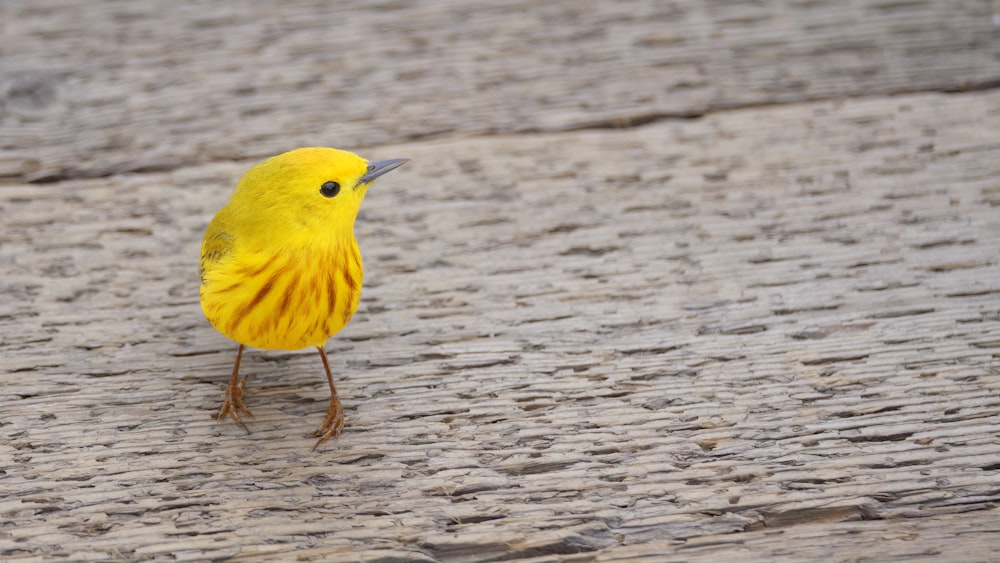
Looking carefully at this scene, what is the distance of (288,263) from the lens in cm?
234

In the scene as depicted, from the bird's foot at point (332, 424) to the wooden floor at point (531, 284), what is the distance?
0.03 metres

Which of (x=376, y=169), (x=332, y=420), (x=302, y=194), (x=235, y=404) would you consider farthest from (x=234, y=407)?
(x=376, y=169)

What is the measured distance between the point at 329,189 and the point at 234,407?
57cm

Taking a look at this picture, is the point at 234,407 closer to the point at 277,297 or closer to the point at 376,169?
the point at 277,297

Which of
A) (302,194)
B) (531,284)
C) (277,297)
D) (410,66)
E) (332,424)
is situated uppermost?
(410,66)

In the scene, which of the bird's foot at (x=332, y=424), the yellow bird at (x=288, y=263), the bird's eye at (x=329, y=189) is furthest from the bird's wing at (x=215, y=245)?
the bird's foot at (x=332, y=424)

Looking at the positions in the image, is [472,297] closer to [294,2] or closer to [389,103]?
[389,103]

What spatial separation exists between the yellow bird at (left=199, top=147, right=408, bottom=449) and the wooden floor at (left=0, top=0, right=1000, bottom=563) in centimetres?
21

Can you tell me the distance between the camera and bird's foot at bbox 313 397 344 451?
2.30 metres

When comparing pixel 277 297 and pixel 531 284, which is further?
pixel 531 284

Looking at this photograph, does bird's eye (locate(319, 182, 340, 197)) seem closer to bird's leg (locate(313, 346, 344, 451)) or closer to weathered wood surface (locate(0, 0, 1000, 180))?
bird's leg (locate(313, 346, 344, 451))

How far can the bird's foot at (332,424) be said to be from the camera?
7.56 feet

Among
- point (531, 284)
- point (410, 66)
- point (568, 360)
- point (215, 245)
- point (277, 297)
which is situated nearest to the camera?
point (277, 297)

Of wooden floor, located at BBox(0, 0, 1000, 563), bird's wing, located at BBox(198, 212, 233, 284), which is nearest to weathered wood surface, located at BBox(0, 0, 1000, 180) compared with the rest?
wooden floor, located at BBox(0, 0, 1000, 563)
